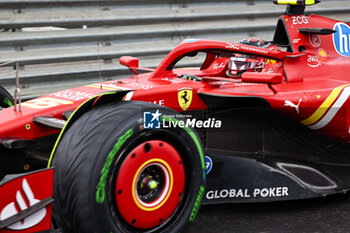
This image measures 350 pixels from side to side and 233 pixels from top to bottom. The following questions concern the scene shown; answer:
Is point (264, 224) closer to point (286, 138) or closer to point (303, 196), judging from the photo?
point (303, 196)

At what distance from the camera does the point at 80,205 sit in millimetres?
2857

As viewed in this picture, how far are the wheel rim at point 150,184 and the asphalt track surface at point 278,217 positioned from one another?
2.03ft

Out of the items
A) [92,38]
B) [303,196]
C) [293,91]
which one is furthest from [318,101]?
[92,38]

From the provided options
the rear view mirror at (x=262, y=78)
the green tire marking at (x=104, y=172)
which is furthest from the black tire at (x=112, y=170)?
the rear view mirror at (x=262, y=78)

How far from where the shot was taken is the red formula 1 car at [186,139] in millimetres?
2900

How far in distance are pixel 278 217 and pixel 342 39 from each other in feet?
6.22

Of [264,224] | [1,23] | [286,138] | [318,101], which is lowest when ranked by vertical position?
[264,224]

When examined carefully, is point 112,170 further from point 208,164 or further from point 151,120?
point 208,164

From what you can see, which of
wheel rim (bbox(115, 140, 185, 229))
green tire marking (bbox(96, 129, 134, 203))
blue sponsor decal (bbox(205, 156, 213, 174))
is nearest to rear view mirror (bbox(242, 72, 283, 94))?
blue sponsor decal (bbox(205, 156, 213, 174))

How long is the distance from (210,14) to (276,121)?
4203 mm

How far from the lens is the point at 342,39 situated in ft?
16.4

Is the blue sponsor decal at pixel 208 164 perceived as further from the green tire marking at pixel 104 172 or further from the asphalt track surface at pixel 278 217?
the green tire marking at pixel 104 172

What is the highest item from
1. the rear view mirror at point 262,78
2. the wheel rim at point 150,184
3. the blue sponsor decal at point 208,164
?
the rear view mirror at point 262,78

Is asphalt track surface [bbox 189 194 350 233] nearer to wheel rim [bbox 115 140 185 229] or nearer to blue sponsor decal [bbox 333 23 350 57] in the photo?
wheel rim [bbox 115 140 185 229]
